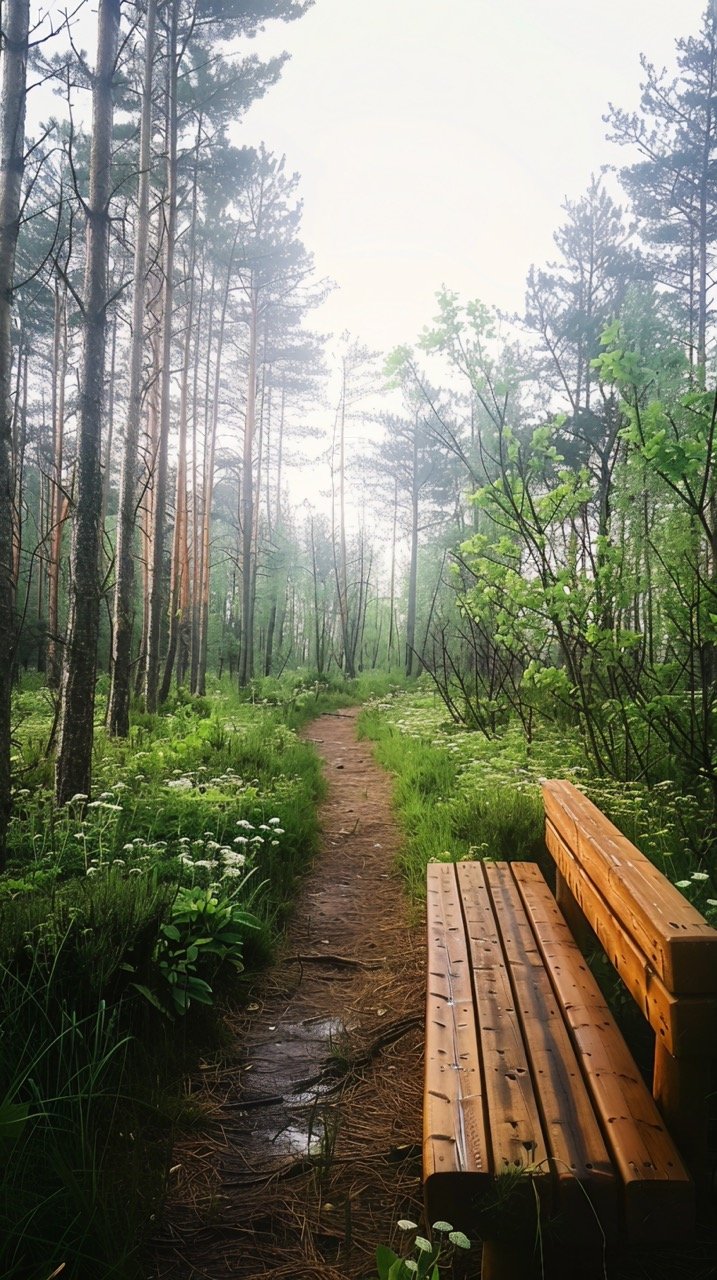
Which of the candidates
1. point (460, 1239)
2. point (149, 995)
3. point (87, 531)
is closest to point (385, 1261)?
point (460, 1239)

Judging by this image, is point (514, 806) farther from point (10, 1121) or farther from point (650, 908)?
point (10, 1121)

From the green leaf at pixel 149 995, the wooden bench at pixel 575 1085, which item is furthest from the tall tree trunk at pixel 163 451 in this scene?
the wooden bench at pixel 575 1085

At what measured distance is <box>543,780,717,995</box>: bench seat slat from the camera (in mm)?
1575

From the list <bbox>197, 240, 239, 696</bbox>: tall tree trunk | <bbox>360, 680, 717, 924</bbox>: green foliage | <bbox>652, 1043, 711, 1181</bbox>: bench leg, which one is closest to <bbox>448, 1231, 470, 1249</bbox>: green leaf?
<bbox>652, 1043, 711, 1181</bbox>: bench leg

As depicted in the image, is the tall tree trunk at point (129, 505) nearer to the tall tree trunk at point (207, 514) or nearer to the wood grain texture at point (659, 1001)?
the tall tree trunk at point (207, 514)

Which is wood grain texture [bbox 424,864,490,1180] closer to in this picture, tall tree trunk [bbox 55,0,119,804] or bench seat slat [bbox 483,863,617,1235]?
bench seat slat [bbox 483,863,617,1235]

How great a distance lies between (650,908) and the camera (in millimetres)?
1792

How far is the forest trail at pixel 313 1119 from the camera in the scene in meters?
1.81

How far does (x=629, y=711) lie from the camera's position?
4488mm

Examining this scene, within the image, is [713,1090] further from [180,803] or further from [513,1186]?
[180,803]

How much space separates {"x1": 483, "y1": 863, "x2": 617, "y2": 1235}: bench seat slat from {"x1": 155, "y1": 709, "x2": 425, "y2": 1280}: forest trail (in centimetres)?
62

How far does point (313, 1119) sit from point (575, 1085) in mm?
1019

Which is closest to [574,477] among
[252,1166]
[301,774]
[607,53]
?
[301,774]

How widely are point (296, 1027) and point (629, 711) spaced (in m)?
2.96
